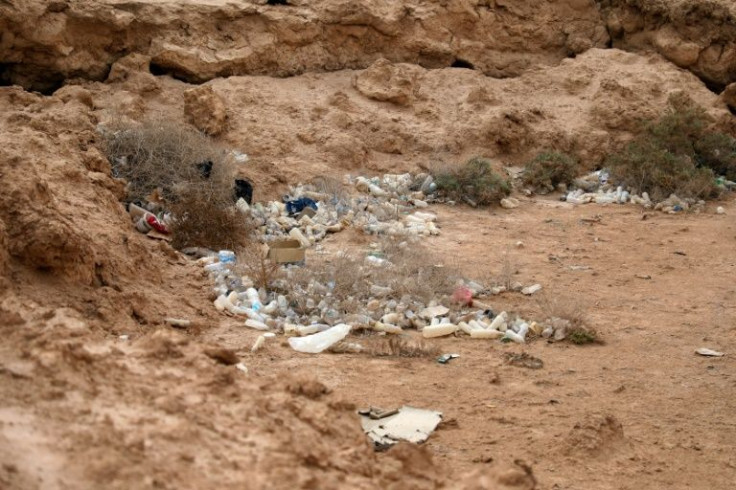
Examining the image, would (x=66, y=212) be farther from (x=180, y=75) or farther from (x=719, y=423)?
(x=180, y=75)

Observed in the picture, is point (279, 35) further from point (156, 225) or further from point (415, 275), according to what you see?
point (415, 275)

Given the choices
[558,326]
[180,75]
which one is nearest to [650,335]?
[558,326]

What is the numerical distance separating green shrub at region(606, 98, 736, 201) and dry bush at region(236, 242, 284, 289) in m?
4.93

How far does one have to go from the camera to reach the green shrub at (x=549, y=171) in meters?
9.80

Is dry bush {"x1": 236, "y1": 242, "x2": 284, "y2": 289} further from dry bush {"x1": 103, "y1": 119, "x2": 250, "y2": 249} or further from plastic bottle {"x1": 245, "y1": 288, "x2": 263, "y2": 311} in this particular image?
dry bush {"x1": 103, "y1": 119, "x2": 250, "y2": 249}

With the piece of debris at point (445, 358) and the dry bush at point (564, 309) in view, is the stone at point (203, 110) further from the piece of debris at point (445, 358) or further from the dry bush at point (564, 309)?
the piece of debris at point (445, 358)

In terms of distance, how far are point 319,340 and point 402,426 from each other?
1287 mm

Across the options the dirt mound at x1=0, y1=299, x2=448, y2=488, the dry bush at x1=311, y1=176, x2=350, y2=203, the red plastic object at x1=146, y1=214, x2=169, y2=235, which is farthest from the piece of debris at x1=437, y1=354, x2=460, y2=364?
the dry bush at x1=311, y1=176, x2=350, y2=203

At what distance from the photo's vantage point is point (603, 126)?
35.6 ft

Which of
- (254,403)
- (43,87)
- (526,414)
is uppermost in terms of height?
(254,403)

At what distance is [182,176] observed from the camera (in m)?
7.75

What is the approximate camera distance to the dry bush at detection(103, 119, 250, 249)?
268 inches

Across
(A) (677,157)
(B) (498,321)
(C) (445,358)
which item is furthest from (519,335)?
(A) (677,157)

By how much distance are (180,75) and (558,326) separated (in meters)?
5.78
